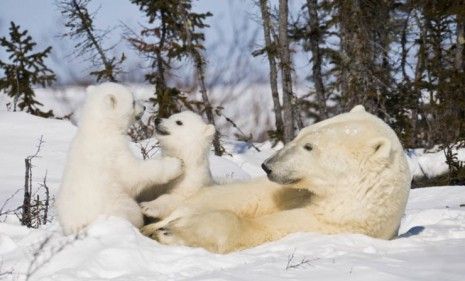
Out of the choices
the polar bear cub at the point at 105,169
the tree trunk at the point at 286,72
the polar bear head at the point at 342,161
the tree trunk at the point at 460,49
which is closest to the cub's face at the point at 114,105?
the polar bear cub at the point at 105,169

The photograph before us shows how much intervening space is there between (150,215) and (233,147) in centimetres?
1392

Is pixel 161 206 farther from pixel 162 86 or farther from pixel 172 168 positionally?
pixel 162 86

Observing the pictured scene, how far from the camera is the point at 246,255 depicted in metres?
3.76

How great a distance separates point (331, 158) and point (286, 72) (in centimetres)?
1266

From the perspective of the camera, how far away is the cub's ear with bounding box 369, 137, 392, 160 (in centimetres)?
414

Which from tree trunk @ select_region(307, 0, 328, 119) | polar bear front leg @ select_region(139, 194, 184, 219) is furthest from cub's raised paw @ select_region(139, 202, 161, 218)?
tree trunk @ select_region(307, 0, 328, 119)

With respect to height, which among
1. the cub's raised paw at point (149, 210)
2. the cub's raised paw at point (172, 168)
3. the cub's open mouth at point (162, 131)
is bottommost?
the cub's raised paw at point (149, 210)

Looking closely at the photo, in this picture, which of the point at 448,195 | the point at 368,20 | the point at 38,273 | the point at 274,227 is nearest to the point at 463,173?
the point at 448,195

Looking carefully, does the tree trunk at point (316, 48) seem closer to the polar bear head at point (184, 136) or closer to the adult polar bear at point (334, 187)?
the polar bear head at point (184, 136)

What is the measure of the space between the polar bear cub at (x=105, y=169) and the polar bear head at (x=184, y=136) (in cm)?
27

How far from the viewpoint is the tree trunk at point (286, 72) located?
16.4 m

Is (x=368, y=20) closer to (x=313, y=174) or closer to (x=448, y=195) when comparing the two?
(x=448, y=195)

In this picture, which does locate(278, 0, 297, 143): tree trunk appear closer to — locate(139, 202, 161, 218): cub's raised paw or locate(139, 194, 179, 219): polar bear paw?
locate(139, 194, 179, 219): polar bear paw

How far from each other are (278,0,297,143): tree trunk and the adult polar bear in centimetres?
1202
